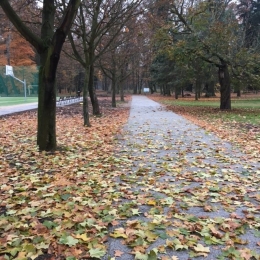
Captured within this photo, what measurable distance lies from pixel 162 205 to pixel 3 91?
40320 millimetres

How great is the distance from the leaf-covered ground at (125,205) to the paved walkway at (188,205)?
0.01 m

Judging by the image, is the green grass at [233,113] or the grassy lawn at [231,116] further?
the green grass at [233,113]

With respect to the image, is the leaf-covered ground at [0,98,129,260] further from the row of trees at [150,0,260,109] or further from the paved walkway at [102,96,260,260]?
the row of trees at [150,0,260,109]

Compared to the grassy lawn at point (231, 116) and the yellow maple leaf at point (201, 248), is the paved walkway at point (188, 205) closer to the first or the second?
the yellow maple leaf at point (201, 248)

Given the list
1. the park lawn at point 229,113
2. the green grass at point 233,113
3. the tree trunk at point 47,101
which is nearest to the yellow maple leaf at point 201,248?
the tree trunk at point 47,101

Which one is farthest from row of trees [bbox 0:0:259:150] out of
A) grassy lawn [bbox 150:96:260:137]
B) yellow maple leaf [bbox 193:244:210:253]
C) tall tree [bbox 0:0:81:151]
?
yellow maple leaf [bbox 193:244:210:253]

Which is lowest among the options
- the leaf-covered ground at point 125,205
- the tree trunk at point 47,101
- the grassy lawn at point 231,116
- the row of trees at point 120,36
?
the leaf-covered ground at point 125,205

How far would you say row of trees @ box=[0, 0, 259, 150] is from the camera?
6.94 metres

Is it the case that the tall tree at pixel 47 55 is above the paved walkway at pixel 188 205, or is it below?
above

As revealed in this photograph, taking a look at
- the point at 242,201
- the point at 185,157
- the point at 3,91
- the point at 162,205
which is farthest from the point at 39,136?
the point at 3,91

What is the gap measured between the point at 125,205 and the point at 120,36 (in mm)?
19416

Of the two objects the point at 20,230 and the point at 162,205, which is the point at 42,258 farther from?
the point at 162,205

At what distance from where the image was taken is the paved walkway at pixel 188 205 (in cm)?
288

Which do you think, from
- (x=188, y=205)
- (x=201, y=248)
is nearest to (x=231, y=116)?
(x=188, y=205)
